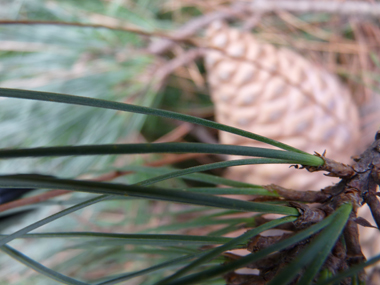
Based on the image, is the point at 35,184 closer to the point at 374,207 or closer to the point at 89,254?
the point at 374,207

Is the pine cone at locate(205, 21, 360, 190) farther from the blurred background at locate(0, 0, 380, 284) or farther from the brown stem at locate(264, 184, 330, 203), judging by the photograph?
the brown stem at locate(264, 184, 330, 203)

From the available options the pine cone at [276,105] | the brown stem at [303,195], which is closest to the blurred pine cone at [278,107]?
the pine cone at [276,105]

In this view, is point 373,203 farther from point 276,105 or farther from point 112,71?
point 112,71

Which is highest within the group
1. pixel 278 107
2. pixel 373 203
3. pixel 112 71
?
pixel 112 71

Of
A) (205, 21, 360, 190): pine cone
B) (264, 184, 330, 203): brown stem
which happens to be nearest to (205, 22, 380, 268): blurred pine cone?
(205, 21, 360, 190): pine cone

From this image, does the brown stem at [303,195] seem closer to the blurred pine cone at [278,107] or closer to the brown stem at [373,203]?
the brown stem at [373,203]

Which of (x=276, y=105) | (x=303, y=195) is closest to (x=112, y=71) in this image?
(x=276, y=105)

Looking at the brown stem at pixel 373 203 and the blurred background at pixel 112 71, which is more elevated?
the blurred background at pixel 112 71
